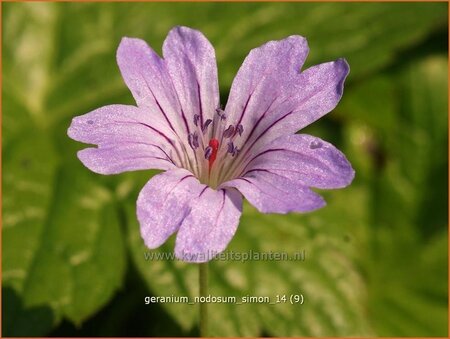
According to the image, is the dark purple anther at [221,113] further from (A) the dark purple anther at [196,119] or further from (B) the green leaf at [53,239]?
(B) the green leaf at [53,239]

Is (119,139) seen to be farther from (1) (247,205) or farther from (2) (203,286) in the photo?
(1) (247,205)

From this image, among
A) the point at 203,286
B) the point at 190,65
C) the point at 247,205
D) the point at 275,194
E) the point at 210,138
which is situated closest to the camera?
the point at 275,194

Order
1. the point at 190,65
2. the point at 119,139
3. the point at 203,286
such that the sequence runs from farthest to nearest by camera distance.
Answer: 1. the point at 190,65
2. the point at 203,286
3. the point at 119,139

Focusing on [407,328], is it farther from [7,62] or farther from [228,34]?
[7,62]

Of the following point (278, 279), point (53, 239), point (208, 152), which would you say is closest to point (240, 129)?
point (208, 152)

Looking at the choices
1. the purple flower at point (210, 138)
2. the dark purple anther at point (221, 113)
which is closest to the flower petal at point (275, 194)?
the purple flower at point (210, 138)
